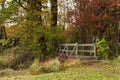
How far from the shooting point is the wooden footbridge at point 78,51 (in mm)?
20344

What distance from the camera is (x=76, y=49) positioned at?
21.0m

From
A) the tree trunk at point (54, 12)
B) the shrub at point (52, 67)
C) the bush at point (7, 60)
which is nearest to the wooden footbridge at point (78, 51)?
the tree trunk at point (54, 12)

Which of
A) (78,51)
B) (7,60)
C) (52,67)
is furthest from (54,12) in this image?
(52,67)

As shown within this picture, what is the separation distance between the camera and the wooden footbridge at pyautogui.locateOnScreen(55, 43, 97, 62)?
2034cm

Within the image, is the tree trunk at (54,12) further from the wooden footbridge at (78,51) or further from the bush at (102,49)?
the bush at (102,49)

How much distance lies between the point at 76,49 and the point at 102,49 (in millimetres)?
1906

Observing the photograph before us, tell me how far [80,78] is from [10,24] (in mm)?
9986

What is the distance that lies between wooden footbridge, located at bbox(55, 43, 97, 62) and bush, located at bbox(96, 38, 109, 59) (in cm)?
33

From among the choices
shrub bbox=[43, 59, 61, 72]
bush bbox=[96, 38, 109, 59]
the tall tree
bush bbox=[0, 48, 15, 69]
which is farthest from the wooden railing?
shrub bbox=[43, 59, 61, 72]

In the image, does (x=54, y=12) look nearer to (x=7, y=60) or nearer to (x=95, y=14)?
(x=95, y=14)

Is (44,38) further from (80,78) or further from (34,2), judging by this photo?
(80,78)

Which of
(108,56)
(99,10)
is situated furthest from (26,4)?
(108,56)

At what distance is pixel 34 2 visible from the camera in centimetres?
2206

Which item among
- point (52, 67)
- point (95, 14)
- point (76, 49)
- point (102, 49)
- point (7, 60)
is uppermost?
point (95, 14)
